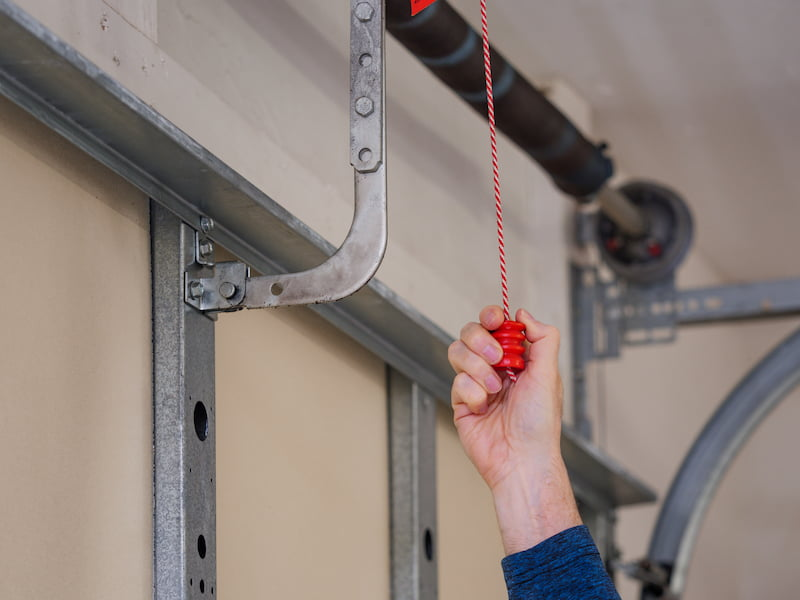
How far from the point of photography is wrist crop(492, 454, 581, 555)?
0.99m

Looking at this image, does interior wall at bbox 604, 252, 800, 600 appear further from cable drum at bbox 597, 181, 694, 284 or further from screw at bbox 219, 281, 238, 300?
screw at bbox 219, 281, 238, 300

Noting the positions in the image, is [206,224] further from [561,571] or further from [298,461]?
[561,571]

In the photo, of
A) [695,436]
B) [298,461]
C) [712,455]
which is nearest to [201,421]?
[298,461]

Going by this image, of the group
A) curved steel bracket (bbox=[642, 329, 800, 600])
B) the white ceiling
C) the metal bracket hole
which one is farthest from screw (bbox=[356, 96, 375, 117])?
curved steel bracket (bbox=[642, 329, 800, 600])

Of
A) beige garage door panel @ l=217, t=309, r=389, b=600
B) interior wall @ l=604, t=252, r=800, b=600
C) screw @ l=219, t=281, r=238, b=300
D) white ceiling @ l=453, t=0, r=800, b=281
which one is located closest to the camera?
screw @ l=219, t=281, r=238, b=300

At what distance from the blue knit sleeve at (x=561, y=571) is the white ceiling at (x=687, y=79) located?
134 centimetres

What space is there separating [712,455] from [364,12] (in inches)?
63.0

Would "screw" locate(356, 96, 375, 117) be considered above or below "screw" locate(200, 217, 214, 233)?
above

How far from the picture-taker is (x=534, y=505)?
1.00 metres

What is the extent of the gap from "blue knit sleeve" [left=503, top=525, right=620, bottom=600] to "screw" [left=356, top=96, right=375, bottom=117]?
41cm

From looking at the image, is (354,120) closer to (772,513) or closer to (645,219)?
(645,219)

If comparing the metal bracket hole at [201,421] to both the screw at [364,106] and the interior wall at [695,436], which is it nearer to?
the screw at [364,106]

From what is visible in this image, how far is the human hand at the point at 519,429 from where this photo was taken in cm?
98

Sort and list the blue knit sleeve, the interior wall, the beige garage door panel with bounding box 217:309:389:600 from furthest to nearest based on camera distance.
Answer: the interior wall
the beige garage door panel with bounding box 217:309:389:600
the blue knit sleeve
